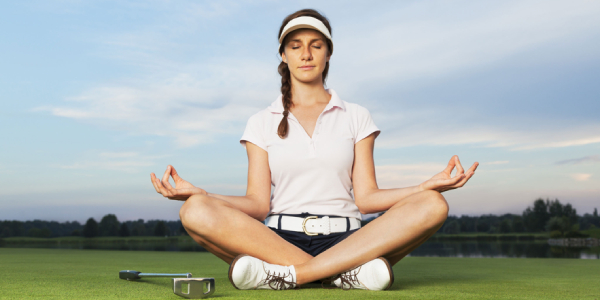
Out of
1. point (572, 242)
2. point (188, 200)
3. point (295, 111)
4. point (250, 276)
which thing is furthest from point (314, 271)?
point (572, 242)

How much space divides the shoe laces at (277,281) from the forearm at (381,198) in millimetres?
803

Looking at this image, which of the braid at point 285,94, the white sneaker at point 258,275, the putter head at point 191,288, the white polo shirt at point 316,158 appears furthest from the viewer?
the braid at point 285,94

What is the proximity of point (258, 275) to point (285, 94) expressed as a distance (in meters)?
1.44

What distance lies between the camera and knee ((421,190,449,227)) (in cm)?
246

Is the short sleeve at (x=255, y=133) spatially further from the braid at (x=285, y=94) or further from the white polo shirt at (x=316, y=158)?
the braid at (x=285, y=94)

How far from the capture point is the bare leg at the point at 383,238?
2438mm

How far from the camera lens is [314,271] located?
243 centimetres

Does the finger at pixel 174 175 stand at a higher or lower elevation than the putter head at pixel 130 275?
higher

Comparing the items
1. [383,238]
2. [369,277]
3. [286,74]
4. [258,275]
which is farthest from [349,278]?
[286,74]

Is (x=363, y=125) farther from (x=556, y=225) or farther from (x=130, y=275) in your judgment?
(x=556, y=225)

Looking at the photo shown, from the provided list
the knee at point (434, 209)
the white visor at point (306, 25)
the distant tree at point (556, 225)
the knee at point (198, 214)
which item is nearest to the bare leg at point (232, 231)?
the knee at point (198, 214)

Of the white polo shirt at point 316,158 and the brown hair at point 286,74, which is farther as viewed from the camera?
the brown hair at point 286,74

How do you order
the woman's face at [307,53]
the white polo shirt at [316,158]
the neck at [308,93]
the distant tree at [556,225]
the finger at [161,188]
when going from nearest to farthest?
the finger at [161,188] < the white polo shirt at [316,158] < the woman's face at [307,53] < the neck at [308,93] < the distant tree at [556,225]

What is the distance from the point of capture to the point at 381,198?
286cm
